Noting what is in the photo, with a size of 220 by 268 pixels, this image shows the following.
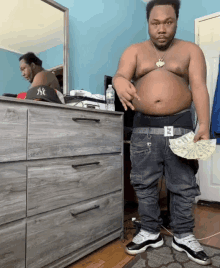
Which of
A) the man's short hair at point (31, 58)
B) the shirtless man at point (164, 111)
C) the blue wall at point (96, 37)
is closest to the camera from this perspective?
the shirtless man at point (164, 111)

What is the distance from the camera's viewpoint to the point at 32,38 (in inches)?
54.0

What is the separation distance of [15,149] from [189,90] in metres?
0.89

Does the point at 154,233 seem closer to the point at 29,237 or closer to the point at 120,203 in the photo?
the point at 120,203

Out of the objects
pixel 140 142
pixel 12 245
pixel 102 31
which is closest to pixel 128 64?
pixel 140 142

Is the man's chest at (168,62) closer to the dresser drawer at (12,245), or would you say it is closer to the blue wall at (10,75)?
the blue wall at (10,75)

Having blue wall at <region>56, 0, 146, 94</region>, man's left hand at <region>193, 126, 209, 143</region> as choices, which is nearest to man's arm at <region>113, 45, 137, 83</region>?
man's left hand at <region>193, 126, 209, 143</region>

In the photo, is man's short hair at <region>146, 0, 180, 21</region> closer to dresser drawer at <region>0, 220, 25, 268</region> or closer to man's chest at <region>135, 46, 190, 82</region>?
man's chest at <region>135, 46, 190, 82</region>

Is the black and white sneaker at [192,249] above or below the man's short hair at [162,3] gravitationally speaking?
below

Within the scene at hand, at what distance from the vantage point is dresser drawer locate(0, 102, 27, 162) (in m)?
0.73

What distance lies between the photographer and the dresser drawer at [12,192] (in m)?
0.73

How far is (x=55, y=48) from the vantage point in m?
1.51

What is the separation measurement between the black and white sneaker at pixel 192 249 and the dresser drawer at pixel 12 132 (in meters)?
0.90

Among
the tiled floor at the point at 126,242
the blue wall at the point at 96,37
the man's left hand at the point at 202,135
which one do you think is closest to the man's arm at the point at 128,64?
the man's left hand at the point at 202,135

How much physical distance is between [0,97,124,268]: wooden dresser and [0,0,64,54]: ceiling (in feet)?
2.22
